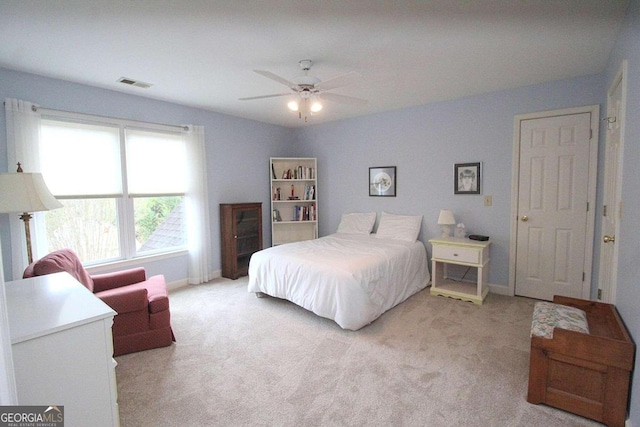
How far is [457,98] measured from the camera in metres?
3.78

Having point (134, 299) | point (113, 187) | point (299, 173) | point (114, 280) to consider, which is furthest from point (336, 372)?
point (299, 173)

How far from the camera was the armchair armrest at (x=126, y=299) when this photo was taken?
2311 mm

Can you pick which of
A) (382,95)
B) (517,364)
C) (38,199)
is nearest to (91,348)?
(38,199)

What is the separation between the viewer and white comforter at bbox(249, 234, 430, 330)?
106 inches

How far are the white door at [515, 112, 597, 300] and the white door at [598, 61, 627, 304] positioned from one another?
370mm

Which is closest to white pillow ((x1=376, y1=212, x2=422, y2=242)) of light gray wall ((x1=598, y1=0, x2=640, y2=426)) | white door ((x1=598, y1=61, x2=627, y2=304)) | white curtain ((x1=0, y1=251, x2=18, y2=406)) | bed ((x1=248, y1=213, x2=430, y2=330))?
bed ((x1=248, y1=213, x2=430, y2=330))

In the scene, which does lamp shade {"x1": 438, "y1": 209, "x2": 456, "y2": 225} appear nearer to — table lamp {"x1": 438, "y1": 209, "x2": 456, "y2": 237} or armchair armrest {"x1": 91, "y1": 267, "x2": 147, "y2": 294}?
table lamp {"x1": 438, "y1": 209, "x2": 456, "y2": 237}

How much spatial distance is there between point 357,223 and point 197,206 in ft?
7.68

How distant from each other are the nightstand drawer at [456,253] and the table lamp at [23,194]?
384cm

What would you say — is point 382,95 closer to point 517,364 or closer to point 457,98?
point 457,98

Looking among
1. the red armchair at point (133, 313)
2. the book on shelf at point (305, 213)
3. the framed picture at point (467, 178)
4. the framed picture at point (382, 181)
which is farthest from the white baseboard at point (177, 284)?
the framed picture at point (467, 178)

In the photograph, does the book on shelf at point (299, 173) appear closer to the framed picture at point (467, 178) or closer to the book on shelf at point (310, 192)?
the book on shelf at point (310, 192)

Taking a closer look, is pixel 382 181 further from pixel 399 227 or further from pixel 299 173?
pixel 299 173

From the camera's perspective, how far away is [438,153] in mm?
4008
